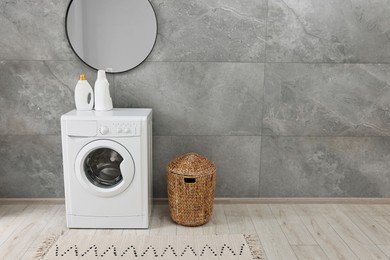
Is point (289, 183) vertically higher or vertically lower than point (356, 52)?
lower

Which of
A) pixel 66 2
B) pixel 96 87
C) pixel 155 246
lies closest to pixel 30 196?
pixel 96 87

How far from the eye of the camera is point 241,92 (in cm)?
314

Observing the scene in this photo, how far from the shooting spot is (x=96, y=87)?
113 inches

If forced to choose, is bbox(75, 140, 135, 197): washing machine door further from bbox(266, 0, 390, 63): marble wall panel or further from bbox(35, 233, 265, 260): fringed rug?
bbox(266, 0, 390, 63): marble wall panel

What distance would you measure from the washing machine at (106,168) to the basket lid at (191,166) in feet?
0.68

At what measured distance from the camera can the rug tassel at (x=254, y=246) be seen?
2.43 metres

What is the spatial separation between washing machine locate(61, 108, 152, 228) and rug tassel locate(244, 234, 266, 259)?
Answer: 73 centimetres

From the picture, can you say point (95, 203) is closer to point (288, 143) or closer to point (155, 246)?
point (155, 246)

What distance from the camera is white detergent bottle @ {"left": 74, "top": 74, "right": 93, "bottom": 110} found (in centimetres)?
291

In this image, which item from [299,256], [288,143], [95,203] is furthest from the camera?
[288,143]

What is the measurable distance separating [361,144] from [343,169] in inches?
9.9

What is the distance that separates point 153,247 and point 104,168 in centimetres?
67

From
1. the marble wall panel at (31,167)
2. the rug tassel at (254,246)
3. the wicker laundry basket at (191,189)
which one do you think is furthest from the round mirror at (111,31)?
the rug tassel at (254,246)

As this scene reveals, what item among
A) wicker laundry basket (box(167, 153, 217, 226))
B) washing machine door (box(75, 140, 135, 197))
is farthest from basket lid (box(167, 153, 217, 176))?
washing machine door (box(75, 140, 135, 197))
